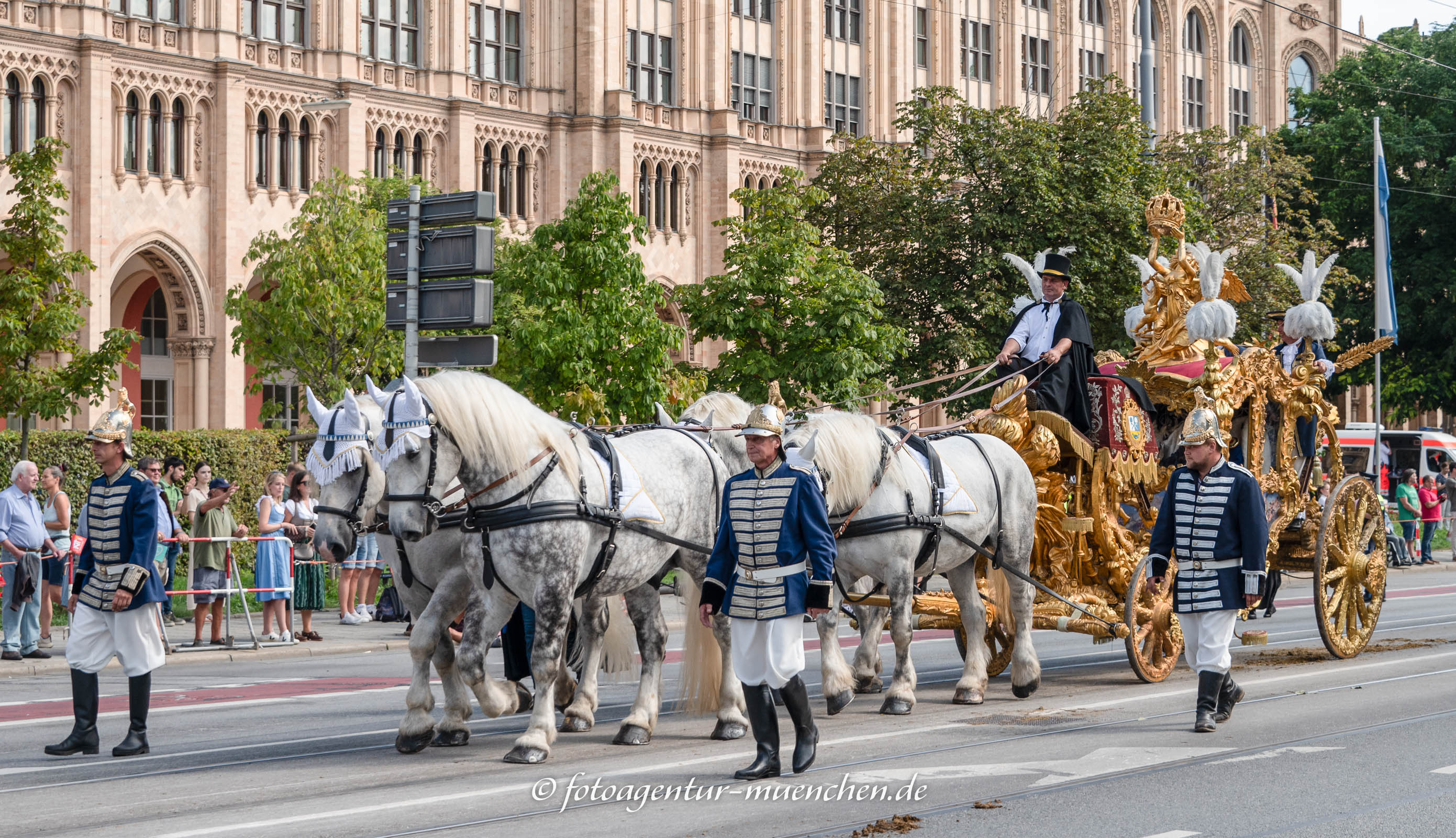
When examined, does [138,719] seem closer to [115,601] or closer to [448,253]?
[115,601]

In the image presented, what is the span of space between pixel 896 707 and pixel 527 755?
2758mm

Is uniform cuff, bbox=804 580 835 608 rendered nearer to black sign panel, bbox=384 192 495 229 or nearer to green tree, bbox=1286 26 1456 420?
black sign panel, bbox=384 192 495 229

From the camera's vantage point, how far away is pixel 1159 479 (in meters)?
13.1

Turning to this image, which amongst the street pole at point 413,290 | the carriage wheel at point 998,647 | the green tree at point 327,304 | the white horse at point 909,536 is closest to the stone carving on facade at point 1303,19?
the green tree at point 327,304

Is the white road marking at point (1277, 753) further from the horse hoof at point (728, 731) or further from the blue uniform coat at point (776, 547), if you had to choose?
the horse hoof at point (728, 731)

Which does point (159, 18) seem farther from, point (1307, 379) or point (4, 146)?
point (1307, 379)

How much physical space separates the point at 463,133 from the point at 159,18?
343 inches

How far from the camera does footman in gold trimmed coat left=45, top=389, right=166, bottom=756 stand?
952cm

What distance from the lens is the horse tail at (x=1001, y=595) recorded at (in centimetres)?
1207

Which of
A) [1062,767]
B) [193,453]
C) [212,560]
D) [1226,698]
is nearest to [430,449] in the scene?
[1062,767]

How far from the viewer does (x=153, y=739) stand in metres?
10.3

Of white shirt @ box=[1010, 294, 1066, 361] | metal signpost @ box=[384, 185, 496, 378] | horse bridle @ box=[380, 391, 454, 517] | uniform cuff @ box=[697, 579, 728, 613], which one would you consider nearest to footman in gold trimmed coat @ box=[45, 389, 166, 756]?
horse bridle @ box=[380, 391, 454, 517]

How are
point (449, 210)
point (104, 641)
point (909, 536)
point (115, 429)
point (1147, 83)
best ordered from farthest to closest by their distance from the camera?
1. point (1147, 83)
2. point (449, 210)
3. point (909, 536)
4. point (115, 429)
5. point (104, 641)

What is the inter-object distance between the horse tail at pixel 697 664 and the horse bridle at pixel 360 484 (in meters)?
2.18
